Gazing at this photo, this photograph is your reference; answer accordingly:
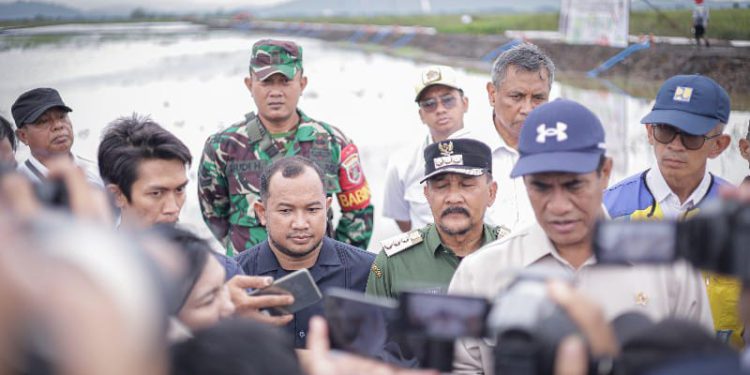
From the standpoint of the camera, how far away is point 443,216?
141 inches

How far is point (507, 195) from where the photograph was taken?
169 inches

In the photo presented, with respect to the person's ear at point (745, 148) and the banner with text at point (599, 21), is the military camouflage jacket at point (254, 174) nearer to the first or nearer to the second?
the person's ear at point (745, 148)

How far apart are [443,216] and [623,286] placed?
1.24 m

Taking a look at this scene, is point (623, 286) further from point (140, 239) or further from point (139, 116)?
point (139, 116)

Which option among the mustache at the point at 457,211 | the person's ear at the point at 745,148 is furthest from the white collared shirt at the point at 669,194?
the mustache at the point at 457,211

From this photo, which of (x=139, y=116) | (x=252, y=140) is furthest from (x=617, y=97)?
(x=139, y=116)

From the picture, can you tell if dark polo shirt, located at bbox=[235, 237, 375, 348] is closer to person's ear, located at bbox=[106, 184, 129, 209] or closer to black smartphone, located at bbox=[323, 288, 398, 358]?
person's ear, located at bbox=[106, 184, 129, 209]

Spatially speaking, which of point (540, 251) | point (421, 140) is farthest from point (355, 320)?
point (421, 140)

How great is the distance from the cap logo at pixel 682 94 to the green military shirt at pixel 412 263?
1.07m

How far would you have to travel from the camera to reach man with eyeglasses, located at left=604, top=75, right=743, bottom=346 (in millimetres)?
3623

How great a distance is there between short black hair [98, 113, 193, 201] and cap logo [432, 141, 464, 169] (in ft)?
3.71

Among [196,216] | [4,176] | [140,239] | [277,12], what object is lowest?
[196,216]

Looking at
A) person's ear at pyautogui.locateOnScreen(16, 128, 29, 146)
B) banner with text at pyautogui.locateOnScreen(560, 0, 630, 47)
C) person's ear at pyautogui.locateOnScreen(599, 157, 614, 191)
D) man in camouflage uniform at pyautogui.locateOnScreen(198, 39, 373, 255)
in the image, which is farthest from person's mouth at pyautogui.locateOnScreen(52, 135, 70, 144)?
banner with text at pyautogui.locateOnScreen(560, 0, 630, 47)

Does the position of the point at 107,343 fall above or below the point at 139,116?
below
